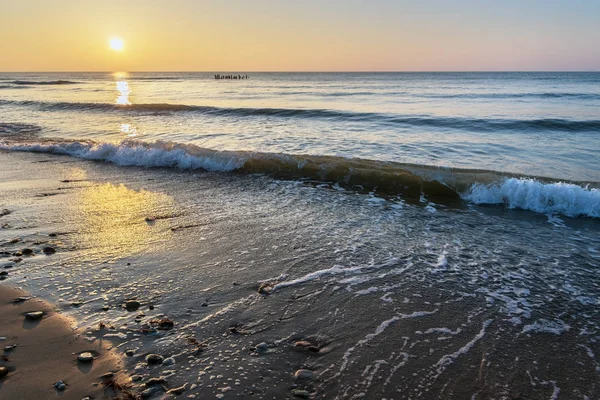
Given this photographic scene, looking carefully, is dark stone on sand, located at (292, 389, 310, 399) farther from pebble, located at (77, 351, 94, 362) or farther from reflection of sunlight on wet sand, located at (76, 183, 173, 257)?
reflection of sunlight on wet sand, located at (76, 183, 173, 257)

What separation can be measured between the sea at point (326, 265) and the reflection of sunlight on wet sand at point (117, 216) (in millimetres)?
42

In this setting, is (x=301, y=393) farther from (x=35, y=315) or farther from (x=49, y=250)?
(x=49, y=250)

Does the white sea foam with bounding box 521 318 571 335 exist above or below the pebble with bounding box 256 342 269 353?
below

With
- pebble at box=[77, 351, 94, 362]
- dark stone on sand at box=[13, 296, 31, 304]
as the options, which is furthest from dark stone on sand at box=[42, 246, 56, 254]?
pebble at box=[77, 351, 94, 362]

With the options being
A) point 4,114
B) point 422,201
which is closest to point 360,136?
point 422,201

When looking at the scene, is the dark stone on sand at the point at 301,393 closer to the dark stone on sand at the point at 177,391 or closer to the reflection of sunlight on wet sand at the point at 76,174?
the dark stone on sand at the point at 177,391

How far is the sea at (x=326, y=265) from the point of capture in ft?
10.4

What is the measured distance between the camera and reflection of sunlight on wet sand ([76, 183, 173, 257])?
18.1 ft

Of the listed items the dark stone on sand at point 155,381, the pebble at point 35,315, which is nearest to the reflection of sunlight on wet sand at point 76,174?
the pebble at point 35,315

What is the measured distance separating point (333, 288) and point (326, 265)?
1.89ft

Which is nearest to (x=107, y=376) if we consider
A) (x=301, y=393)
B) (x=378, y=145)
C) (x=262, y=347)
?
(x=262, y=347)

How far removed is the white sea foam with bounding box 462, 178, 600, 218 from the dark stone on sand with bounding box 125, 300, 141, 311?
21.4 feet

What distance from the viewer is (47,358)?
3156 mm

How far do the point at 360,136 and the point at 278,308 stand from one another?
12.2m
